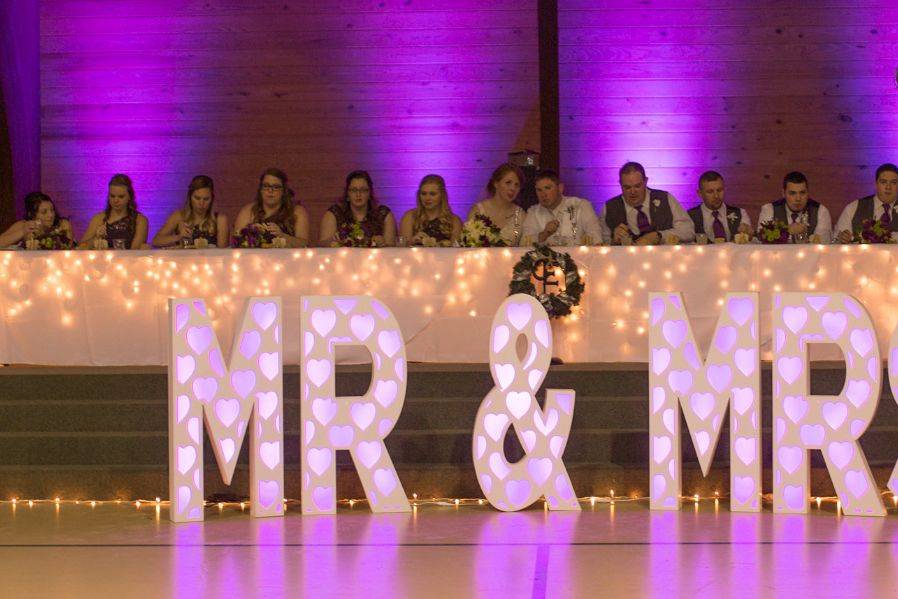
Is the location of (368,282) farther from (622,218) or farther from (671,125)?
(671,125)

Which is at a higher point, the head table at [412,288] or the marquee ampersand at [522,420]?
the head table at [412,288]

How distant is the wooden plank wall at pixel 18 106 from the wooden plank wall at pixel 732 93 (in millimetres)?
3912

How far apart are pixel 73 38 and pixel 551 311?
204 inches

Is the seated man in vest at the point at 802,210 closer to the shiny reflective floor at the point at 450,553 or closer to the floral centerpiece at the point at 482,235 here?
the floral centerpiece at the point at 482,235

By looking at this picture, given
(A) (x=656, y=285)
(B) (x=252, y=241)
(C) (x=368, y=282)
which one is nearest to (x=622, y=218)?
(A) (x=656, y=285)

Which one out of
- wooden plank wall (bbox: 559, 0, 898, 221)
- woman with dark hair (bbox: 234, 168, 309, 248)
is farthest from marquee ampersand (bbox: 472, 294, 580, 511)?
wooden plank wall (bbox: 559, 0, 898, 221)

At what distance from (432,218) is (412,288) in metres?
0.90

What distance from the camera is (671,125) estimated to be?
9742 millimetres

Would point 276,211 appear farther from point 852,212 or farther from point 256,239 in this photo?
point 852,212

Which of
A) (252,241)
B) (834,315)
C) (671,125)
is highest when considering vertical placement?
(671,125)

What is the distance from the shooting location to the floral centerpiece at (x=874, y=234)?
6656 millimetres

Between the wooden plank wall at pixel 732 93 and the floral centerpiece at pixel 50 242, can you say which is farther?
the wooden plank wall at pixel 732 93

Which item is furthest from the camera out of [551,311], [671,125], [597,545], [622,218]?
[671,125]

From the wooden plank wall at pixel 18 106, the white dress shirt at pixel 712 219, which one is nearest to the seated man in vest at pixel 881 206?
the white dress shirt at pixel 712 219
